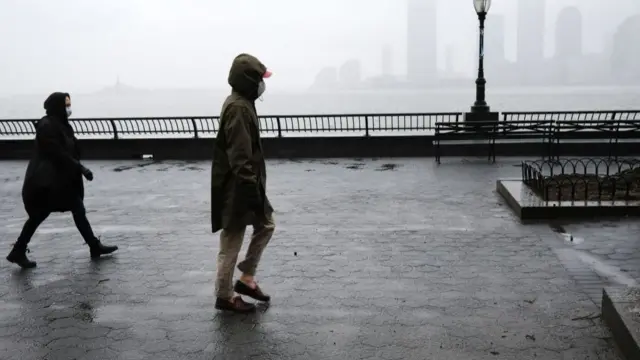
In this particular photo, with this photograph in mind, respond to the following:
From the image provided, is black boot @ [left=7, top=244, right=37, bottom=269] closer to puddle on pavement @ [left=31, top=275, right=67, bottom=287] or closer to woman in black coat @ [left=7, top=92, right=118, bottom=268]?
woman in black coat @ [left=7, top=92, right=118, bottom=268]

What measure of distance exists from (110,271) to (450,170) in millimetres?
8276

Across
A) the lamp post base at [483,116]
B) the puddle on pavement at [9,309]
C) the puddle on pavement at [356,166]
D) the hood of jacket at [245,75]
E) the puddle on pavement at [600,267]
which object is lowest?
the puddle on pavement at [356,166]

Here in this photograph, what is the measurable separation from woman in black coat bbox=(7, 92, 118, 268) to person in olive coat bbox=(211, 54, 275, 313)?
2.24 metres

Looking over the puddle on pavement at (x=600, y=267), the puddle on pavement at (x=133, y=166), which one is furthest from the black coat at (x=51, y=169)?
the puddle on pavement at (x=133, y=166)

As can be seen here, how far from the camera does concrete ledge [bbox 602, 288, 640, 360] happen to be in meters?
3.54

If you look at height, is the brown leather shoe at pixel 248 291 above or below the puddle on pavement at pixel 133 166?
above

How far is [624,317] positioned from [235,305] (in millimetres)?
2925

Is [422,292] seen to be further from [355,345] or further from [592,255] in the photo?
[592,255]

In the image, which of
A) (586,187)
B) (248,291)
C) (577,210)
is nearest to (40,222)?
(248,291)

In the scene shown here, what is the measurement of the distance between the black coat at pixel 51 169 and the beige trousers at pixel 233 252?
2.36 meters

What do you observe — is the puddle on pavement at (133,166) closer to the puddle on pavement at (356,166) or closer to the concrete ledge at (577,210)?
the puddle on pavement at (356,166)

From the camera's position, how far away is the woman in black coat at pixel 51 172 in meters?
5.67

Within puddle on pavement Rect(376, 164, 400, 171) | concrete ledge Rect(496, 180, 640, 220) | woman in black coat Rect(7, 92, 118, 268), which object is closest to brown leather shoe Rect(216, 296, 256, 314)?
woman in black coat Rect(7, 92, 118, 268)

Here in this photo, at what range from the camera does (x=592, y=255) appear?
5.79 meters
